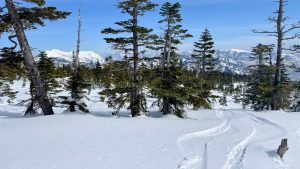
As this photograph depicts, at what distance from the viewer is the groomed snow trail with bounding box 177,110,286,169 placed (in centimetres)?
883

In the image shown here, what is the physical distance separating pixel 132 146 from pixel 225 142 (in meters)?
4.35

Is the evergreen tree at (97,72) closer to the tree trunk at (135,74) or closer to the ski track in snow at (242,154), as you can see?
the tree trunk at (135,74)

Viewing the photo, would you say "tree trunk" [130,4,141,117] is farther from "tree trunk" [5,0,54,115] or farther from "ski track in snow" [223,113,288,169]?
"ski track in snow" [223,113,288,169]

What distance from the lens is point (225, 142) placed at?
11820 millimetres

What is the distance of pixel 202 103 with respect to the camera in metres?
21.4

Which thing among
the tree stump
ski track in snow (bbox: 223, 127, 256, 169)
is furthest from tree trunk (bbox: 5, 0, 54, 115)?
the tree stump

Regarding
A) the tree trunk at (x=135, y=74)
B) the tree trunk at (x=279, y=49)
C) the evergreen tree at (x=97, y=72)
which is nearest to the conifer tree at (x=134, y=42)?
the tree trunk at (x=135, y=74)

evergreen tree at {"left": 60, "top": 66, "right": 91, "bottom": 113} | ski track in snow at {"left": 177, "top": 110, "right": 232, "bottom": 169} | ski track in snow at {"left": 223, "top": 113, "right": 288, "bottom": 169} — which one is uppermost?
evergreen tree at {"left": 60, "top": 66, "right": 91, "bottom": 113}

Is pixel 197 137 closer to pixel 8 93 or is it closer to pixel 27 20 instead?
pixel 27 20

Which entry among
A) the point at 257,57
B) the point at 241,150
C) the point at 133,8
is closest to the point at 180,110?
the point at 133,8

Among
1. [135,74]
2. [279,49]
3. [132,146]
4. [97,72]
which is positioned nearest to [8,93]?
[135,74]

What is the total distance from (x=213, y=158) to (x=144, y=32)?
9687 millimetres

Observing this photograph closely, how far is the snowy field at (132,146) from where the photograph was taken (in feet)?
25.0

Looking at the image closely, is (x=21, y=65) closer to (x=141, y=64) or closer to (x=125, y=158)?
(x=141, y=64)
